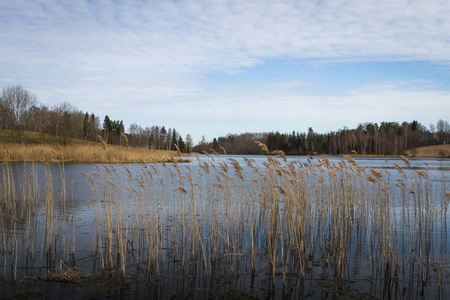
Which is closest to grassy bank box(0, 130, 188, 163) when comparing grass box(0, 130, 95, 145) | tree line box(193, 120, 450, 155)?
grass box(0, 130, 95, 145)

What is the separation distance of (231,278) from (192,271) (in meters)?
0.80

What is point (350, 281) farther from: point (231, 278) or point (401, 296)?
point (231, 278)

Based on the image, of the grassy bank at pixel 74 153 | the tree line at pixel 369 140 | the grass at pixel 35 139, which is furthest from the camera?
the tree line at pixel 369 140

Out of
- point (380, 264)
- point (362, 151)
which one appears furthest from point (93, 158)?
point (362, 151)

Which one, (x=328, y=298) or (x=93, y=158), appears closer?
(x=328, y=298)

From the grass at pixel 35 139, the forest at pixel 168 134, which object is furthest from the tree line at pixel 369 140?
the grass at pixel 35 139

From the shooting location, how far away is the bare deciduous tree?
4716 centimetres

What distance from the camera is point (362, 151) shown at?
83625 mm

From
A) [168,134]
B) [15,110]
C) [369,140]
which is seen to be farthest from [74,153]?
[168,134]

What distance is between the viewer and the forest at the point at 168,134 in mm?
47531

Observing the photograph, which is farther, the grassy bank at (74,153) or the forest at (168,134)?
the forest at (168,134)

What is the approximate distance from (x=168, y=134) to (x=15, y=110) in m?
76.0

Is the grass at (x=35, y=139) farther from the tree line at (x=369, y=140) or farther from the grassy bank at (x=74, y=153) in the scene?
the tree line at (x=369, y=140)

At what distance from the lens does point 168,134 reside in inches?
4850
